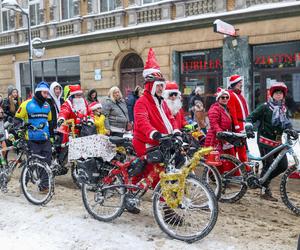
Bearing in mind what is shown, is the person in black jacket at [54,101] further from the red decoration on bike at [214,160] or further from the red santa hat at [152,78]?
the red santa hat at [152,78]

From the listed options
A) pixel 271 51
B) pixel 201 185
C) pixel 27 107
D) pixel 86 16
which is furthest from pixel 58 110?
pixel 86 16

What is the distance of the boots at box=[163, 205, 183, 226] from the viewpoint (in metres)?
4.55

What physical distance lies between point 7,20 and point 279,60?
1517 cm

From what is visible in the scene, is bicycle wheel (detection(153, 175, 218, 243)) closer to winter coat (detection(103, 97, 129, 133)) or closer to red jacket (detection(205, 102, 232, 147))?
red jacket (detection(205, 102, 232, 147))

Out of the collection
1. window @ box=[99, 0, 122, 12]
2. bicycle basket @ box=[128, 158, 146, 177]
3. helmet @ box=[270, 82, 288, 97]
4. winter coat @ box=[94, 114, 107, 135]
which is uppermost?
window @ box=[99, 0, 122, 12]

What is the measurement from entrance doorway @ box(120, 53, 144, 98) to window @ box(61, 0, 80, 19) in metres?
3.46

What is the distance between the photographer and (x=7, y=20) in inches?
909

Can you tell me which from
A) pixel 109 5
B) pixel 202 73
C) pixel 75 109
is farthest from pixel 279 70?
pixel 75 109

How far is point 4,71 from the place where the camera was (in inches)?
907

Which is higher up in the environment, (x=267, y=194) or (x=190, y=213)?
(x=190, y=213)

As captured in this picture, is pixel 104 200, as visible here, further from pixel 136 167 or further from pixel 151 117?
pixel 151 117

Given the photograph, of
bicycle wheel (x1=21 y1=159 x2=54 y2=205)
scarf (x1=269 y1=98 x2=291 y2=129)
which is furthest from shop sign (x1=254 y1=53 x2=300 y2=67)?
bicycle wheel (x1=21 y1=159 x2=54 y2=205)

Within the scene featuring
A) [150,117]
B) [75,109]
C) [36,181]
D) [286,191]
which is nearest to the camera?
[150,117]

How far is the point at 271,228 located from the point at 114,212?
1.80m
